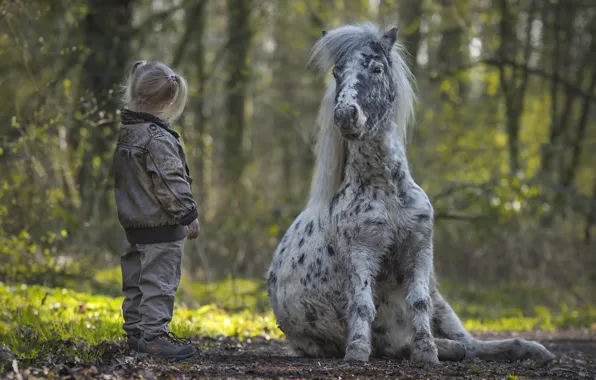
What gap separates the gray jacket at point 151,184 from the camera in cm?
482

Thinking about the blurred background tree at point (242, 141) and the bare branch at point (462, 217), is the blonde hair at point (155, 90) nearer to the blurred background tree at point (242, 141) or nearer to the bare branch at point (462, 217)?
the blurred background tree at point (242, 141)

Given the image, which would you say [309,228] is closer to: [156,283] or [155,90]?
[156,283]

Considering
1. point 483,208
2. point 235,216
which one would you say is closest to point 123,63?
point 235,216

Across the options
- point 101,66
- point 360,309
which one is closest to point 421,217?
point 360,309

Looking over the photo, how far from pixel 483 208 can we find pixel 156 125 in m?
7.68

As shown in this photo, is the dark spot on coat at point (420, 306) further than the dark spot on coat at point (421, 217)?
No

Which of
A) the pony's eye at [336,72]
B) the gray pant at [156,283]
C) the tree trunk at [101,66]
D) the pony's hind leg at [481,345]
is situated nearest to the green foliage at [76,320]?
the gray pant at [156,283]

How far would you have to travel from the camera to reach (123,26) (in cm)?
1206

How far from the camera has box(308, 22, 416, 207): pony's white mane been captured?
531 centimetres

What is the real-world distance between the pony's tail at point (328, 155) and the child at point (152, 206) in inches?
41.8

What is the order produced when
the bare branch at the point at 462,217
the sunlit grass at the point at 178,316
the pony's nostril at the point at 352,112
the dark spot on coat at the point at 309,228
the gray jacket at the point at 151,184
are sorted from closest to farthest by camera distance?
the pony's nostril at the point at 352,112 → the gray jacket at the point at 151,184 → the sunlit grass at the point at 178,316 → the dark spot on coat at the point at 309,228 → the bare branch at the point at 462,217

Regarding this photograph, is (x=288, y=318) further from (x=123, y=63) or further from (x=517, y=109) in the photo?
(x=517, y=109)

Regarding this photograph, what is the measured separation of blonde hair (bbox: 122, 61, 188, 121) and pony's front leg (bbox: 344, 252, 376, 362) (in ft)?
5.48

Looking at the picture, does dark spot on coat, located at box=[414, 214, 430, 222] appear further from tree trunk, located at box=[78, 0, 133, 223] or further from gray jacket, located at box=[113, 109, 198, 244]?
tree trunk, located at box=[78, 0, 133, 223]
